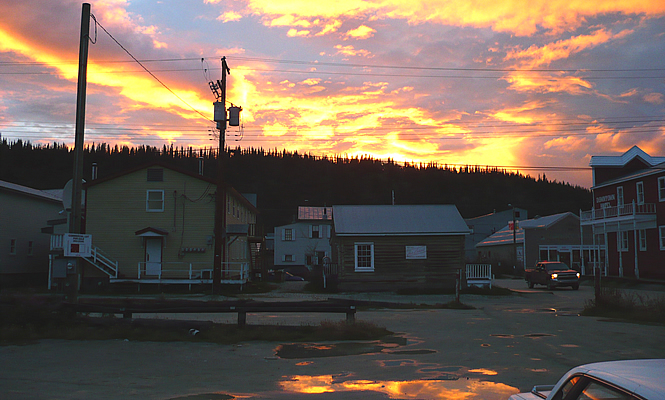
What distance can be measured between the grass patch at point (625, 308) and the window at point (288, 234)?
2339 inches

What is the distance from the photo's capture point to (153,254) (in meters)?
33.8

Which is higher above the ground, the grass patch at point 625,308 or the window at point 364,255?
the window at point 364,255

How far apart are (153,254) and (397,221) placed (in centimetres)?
1522

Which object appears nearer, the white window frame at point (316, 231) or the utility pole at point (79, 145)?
the utility pole at point (79, 145)

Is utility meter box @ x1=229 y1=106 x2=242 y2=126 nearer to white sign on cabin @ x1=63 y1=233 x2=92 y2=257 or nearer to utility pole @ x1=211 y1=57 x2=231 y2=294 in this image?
utility pole @ x1=211 y1=57 x2=231 y2=294

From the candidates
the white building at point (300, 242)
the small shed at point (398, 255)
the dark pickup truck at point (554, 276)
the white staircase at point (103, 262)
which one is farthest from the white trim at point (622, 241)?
the white building at point (300, 242)

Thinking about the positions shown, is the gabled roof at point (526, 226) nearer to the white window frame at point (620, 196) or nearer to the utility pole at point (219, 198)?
the white window frame at point (620, 196)

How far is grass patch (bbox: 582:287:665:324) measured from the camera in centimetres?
1677

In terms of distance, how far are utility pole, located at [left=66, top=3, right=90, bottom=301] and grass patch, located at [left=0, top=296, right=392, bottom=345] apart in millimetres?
893

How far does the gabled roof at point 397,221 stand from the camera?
107ft

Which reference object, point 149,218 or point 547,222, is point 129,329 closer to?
point 149,218

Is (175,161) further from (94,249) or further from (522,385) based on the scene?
(522,385)

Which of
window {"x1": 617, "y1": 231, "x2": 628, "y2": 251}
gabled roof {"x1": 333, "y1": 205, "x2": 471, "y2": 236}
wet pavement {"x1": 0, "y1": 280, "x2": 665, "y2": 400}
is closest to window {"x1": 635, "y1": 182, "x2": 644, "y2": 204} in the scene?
window {"x1": 617, "y1": 231, "x2": 628, "y2": 251}

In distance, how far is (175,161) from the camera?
15975cm
